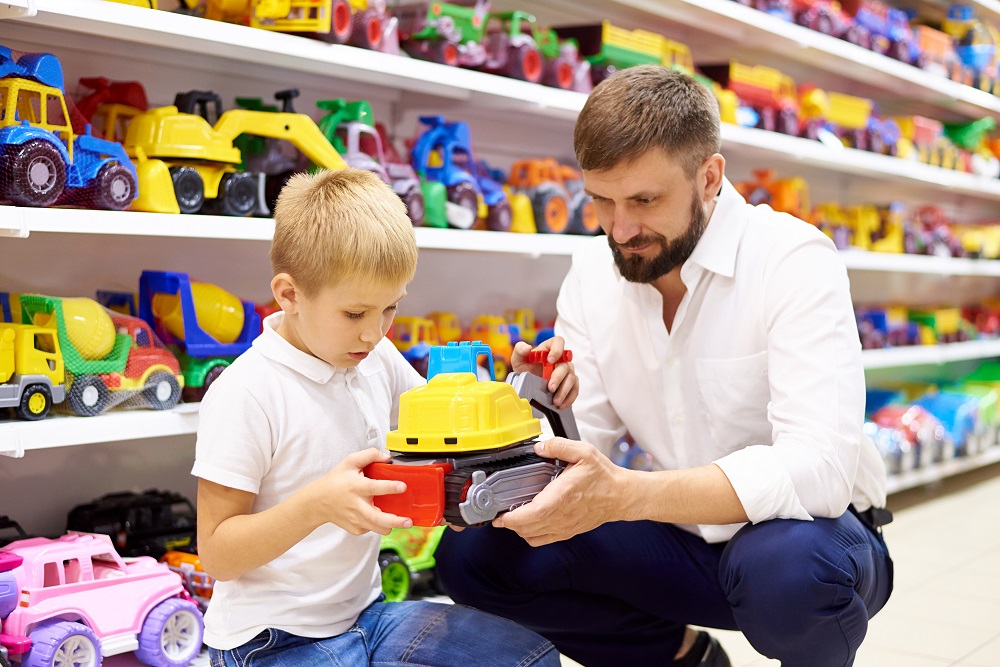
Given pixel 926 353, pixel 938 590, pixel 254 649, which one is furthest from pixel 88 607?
pixel 926 353

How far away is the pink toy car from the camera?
6.05 ft

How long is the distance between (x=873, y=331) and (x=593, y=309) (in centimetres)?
235

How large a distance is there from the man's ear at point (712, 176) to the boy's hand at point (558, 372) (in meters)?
0.40

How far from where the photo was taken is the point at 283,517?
4.78 ft

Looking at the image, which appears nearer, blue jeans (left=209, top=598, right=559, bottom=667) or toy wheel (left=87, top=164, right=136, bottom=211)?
blue jeans (left=209, top=598, right=559, bottom=667)

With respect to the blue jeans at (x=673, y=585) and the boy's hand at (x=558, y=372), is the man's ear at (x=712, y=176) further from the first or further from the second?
the blue jeans at (x=673, y=585)

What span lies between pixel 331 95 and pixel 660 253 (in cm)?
129

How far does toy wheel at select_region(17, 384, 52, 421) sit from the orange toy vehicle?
1464 mm

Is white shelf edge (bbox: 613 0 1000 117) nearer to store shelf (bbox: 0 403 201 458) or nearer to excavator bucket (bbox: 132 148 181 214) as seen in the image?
excavator bucket (bbox: 132 148 181 214)

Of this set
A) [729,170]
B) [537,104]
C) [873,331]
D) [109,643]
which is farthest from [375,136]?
[873,331]

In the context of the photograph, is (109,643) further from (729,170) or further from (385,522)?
(729,170)

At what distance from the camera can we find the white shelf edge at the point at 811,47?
133 inches

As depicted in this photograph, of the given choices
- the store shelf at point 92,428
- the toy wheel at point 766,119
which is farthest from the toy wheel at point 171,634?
the toy wheel at point 766,119

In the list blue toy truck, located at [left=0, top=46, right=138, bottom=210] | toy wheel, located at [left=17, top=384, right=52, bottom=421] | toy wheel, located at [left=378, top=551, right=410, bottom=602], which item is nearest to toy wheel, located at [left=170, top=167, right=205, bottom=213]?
blue toy truck, located at [left=0, top=46, right=138, bottom=210]
